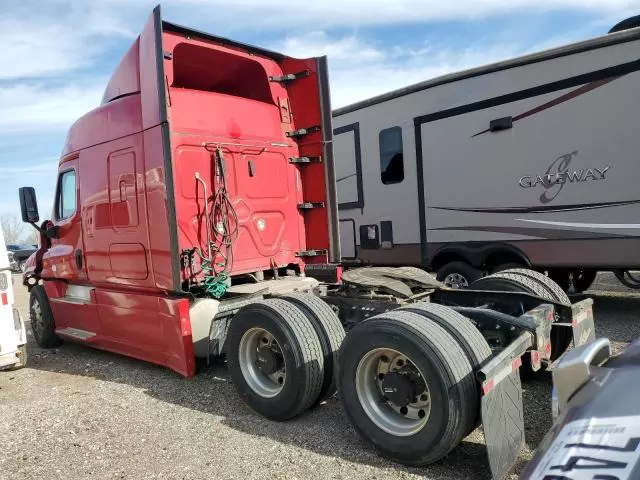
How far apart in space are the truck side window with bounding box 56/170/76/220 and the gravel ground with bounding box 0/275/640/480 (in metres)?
2.02

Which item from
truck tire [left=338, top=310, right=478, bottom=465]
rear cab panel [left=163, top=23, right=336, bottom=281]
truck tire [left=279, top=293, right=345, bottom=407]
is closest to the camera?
truck tire [left=338, top=310, right=478, bottom=465]

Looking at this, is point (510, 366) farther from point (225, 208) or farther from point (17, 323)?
point (17, 323)

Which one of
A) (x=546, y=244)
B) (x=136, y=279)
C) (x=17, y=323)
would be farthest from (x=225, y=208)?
(x=546, y=244)

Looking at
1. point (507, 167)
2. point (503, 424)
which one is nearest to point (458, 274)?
point (507, 167)

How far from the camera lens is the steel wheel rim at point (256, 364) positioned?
421 centimetres

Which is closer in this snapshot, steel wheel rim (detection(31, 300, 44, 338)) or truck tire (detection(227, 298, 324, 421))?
truck tire (detection(227, 298, 324, 421))

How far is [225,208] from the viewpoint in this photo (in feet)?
17.3

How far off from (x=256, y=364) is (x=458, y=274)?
14.4 feet

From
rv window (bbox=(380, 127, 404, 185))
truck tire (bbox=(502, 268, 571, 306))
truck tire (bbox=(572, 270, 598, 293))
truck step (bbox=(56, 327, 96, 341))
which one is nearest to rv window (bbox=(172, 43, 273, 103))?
truck step (bbox=(56, 327, 96, 341))

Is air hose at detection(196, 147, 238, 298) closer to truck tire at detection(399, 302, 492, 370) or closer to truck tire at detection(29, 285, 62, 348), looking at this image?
truck tire at detection(399, 302, 492, 370)

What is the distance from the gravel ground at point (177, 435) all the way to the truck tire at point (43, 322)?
4.47 feet

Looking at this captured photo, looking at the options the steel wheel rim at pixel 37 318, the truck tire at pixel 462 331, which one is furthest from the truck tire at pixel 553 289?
the steel wheel rim at pixel 37 318

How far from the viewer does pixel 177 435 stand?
12.8ft

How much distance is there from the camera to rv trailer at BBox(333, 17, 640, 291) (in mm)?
6234
